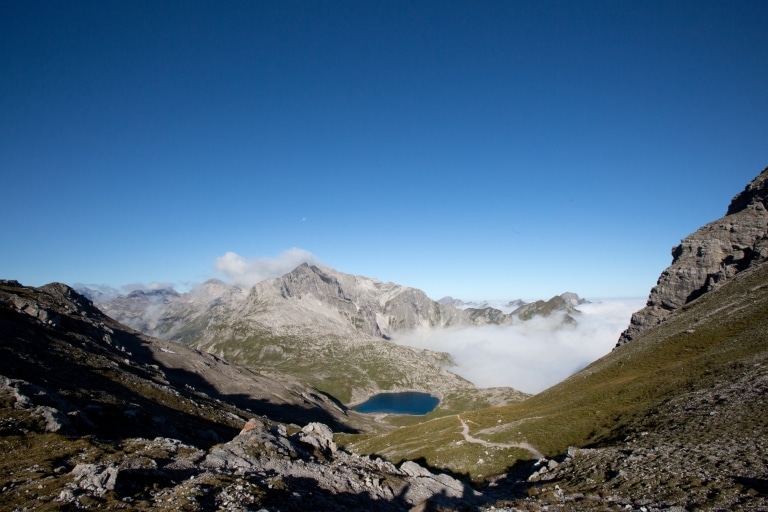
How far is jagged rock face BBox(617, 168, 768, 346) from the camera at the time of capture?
490 feet

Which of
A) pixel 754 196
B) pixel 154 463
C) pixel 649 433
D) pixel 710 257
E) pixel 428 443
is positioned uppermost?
pixel 754 196

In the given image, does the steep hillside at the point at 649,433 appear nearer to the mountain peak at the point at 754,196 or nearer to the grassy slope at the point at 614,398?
the grassy slope at the point at 614,398

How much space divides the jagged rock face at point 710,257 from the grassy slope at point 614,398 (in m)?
63.2

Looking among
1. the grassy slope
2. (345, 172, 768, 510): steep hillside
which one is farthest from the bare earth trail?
the grassy slope

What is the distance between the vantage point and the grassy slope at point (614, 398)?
5353 centimetres

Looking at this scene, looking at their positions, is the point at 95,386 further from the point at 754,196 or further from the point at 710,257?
the point at 754,196

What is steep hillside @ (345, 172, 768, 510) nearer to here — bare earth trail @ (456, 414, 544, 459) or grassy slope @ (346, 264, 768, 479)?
bare earth trail @ (456, 414, 544, 459)

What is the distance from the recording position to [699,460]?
30875mm

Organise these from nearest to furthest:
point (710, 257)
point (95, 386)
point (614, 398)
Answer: point (614, 398)
point (95, 386)
point (710, 257)

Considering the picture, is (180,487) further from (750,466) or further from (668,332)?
(668,332)

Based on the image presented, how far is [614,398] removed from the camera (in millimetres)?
62312

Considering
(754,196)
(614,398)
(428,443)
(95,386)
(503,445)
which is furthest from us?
(754,196)

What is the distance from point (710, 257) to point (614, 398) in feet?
470

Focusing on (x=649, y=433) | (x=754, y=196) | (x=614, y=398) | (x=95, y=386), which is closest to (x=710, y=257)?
(x=754, y=196)
